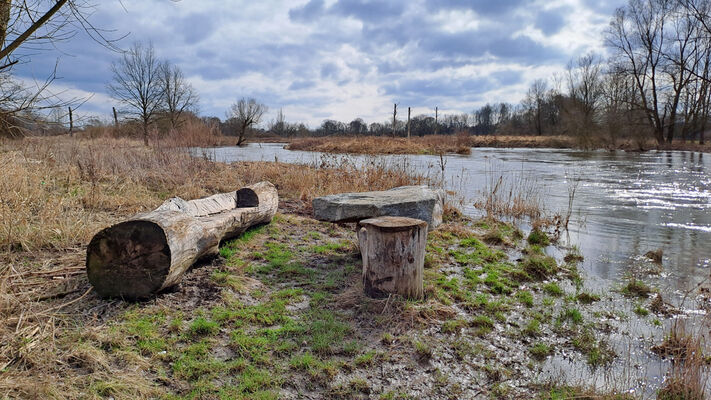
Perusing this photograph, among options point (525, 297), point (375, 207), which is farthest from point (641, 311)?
Result: point (375, 207)

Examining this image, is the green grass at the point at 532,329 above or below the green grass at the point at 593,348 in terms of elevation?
above

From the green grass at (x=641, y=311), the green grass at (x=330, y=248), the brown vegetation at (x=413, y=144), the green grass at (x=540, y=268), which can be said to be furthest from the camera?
the brown vegetation at (x=413, y=144)

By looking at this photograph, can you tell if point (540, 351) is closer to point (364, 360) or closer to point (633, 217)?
point (364, 360)

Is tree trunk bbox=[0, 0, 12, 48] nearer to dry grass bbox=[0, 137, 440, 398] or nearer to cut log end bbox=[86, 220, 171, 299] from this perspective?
dry grass bbox=[0, 137, 440, 398]

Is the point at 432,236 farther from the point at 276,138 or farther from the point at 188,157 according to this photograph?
the point at 276,138

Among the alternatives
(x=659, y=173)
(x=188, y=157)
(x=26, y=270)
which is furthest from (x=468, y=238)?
(x=659, y=173)

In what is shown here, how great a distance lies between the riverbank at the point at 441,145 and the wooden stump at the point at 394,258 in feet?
38.0

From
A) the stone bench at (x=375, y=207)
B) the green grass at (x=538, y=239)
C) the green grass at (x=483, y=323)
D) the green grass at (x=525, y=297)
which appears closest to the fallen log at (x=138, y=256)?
the stone bench at (x=375, y=207)

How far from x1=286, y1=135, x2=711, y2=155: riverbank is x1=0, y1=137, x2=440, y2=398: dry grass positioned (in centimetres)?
722

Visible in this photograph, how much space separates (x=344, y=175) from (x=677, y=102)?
31.1 metres

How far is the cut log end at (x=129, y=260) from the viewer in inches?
115

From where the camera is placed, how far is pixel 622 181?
39.1ft

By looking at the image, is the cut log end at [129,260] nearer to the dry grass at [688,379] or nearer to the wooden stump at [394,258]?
the wooden stump at [394,258]

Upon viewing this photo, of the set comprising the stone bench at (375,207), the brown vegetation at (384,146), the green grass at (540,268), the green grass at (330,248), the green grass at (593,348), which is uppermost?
the brown vegetation at (384,146)
